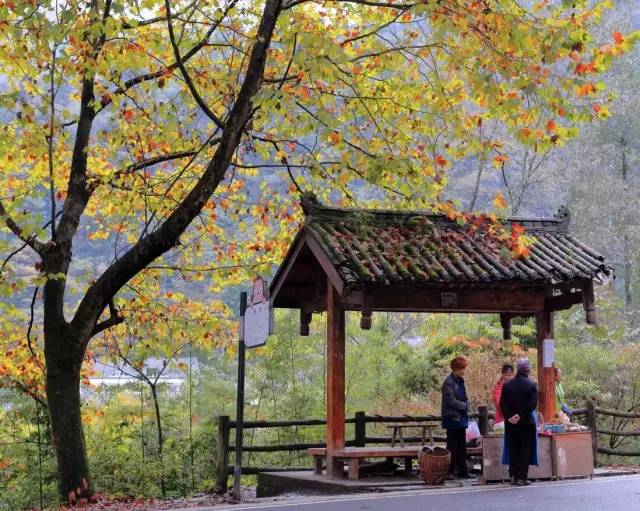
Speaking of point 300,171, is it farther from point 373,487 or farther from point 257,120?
point 373,487

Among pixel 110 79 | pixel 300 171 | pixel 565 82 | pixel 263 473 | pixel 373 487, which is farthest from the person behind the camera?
pixel 300 171

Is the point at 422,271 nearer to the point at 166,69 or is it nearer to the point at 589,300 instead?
the point at 589,300

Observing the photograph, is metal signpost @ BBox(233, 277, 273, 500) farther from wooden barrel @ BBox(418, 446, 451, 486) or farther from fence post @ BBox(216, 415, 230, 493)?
fence post @ BBox(216, 415, 230, 493)

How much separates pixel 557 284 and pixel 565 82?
14.2 ft

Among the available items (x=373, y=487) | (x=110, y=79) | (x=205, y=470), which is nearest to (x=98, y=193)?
(x=110, y=79)

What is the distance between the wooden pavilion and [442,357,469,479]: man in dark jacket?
1.12 meters

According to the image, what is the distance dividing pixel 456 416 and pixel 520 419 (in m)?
1.08

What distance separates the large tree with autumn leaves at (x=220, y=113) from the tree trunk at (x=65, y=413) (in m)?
0.02

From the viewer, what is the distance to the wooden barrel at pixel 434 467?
43.6 feet

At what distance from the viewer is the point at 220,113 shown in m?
17.8

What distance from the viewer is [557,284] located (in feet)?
48.5

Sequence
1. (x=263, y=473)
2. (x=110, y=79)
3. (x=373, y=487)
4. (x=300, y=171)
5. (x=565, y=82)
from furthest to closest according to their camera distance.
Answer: (x=300, y=171) → (x=263, y=473) → (x=110, y=79) → (x=373, y=487) → (x=565, y=82)

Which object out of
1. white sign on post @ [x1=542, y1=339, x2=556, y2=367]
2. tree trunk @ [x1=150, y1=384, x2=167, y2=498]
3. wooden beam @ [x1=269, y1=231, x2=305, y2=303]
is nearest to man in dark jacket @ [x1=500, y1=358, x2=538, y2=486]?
white sign on post @ [x1=542, y1=339, x2=556, y2=367]

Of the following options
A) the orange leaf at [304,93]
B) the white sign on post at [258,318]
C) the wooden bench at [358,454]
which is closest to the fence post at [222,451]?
the wooden bench at [358,454]
